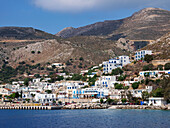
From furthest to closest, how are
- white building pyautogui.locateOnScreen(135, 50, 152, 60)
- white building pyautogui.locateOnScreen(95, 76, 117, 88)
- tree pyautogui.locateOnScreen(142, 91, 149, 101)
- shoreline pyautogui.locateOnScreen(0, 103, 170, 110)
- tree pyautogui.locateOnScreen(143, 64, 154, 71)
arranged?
white building pyautogui.locateOnScreen(135, 50, 152, 60), white building pyautogui.locateOnScreen(95, 76, 117, 88), tree pyautogui.locateOnScreen(143, 64, 154, 71), tree pyautogui.locateOnScreen(142, 91, 149, 101), shoreline pyautogui.locateOnScreen(0, 103, 170, 110)

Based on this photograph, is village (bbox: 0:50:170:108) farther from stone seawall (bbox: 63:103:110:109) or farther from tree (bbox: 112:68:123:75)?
stone seawall (bbox: 63:103:110:109)

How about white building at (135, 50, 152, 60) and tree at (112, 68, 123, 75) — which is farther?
white building at (135, 50, 152, 60)

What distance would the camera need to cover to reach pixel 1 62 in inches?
7598

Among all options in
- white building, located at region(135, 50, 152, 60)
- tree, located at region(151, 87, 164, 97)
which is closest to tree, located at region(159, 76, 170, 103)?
tree, located at region(151, 87, 164, 97)

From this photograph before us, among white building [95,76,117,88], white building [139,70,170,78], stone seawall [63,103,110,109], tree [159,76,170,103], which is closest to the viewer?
tree [159,76,170,103]

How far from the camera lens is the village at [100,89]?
101938mm

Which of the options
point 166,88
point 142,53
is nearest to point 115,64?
point 142,53

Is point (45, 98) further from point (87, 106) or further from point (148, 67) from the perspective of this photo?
point (148, 67)

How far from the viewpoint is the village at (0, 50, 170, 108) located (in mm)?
101938

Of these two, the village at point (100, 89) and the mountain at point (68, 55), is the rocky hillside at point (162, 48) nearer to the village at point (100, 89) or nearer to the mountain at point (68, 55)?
the village at point (100, 89)

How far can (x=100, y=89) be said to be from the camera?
4459 inches

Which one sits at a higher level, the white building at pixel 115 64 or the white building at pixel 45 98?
the white building at pixel 115 64

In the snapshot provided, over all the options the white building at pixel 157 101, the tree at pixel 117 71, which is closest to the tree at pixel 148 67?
the tree at pixel 117 71

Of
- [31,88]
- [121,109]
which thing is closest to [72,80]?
[31,88]
